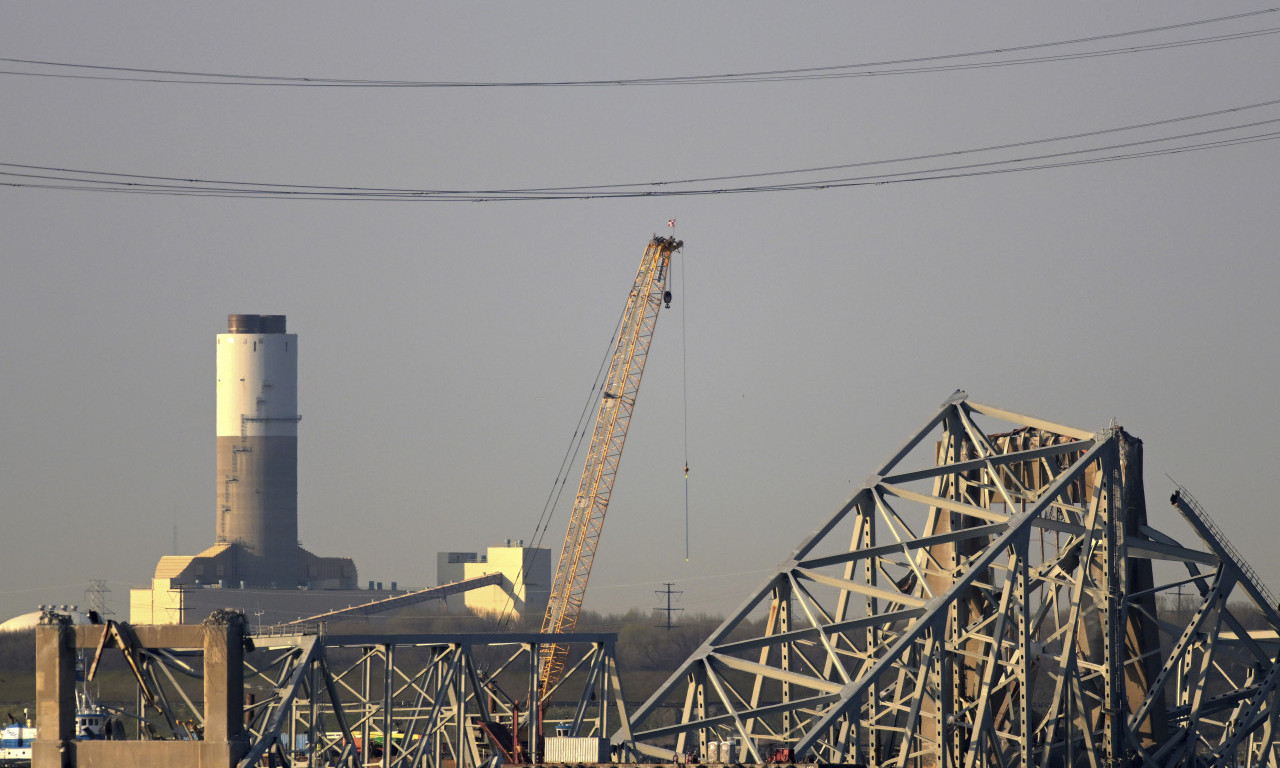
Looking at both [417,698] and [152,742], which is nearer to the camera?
[152,742]

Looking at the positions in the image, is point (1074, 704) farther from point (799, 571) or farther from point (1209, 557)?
point (799, 571)

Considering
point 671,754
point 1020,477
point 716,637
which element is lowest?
point 671,754

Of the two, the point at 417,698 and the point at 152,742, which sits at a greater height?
the point at 152,742

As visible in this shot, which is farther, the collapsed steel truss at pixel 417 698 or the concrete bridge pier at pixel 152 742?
the collapsed steel truss at pixel 417 698

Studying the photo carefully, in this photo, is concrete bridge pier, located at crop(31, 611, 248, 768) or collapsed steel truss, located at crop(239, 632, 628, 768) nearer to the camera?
concrete bridge pier, located at crop(31, 611, 248, 768)

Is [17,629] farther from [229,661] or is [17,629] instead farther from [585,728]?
[229,661]

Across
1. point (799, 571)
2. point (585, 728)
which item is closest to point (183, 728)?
point (799, 571)

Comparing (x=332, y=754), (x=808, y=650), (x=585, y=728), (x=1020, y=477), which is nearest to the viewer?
(x=1020, y=477)

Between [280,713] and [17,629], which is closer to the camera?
[280,713]

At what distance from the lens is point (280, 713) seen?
52.6m

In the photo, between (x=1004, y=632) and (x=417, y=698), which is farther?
(x=417, y=698)

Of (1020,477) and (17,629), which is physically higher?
(1020,477)

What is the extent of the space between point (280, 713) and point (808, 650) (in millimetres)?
95407

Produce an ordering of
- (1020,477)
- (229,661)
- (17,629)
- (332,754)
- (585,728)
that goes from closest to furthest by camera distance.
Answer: (229,661)
(1020,477)
(332,754)
(585,728)
(17,629)
